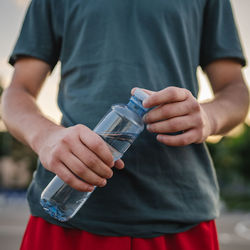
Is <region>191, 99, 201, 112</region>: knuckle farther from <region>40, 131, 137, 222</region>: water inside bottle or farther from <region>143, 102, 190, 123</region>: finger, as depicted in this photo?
<region>40, 131, 137, 222</region>: water inside bottle

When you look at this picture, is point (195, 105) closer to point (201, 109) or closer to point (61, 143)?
point (201, 109)

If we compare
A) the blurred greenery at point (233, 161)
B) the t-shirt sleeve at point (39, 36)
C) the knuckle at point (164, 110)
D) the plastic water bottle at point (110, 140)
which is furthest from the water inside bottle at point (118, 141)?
the blurred greenery at point (233, 161)

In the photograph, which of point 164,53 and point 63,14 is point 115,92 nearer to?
point 164,53

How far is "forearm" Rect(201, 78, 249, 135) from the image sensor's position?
1.27 metres

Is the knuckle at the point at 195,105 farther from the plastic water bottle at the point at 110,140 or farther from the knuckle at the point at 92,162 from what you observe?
the knuckle at the point at 92,162

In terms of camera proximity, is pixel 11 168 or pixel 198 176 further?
pixel 11 168

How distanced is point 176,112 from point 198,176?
395 mm

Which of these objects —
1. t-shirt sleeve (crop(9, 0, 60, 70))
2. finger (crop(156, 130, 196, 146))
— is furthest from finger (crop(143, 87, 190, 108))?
t-shirt sleeve (crop(9, 0, 60, 70))

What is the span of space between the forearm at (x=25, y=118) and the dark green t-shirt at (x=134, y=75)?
13 cm

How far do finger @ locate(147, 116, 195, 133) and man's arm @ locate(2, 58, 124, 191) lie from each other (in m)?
0.17

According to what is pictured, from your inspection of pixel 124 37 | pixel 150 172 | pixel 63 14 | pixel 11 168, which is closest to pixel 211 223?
pixel 150 172

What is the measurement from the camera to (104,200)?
119 cm

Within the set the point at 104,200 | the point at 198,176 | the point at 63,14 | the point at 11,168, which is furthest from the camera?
the point at 11,168

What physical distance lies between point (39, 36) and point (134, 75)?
0.49 m
